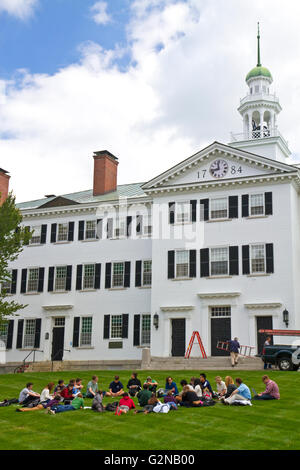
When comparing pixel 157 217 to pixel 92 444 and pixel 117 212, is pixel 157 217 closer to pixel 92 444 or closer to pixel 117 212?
pixel 117 212

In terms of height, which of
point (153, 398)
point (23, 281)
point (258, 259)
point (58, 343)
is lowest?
point (153, 398)

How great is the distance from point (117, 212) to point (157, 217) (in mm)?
4001

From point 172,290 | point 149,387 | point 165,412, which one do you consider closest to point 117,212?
point 172,290

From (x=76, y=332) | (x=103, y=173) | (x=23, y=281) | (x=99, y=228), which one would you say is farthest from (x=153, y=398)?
(x=103, y=173)

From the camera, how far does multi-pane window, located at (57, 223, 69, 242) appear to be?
41406 millimetres

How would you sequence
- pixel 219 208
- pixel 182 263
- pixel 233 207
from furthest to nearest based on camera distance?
pixel 182 263, pixel 219 208, pixel 233 207

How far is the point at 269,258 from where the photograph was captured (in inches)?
1305

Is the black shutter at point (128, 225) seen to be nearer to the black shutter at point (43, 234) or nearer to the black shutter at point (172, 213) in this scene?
the black shutter at point (172, 213)

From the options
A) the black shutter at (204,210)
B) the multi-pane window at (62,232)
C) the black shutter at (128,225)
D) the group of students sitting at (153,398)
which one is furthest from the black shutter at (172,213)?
the group of students sitting at (153,398)

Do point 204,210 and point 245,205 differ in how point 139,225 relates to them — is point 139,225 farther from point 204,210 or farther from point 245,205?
point 245,205

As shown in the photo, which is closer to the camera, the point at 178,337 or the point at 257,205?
the point at 257,205

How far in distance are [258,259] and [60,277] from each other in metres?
13.8

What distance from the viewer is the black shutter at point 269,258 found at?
32938 mm

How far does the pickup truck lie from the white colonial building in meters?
4.15
